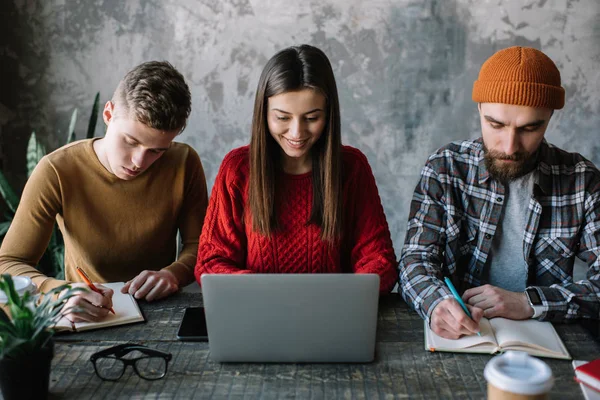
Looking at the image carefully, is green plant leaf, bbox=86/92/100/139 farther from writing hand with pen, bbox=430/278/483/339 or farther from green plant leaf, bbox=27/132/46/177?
writing hand with pen, bbox=430/278/483/339

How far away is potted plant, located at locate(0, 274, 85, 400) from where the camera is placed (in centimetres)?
121

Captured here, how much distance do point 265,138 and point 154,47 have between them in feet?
5.32

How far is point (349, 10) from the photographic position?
10.1 ft

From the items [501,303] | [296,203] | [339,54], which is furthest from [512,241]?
[339,54]

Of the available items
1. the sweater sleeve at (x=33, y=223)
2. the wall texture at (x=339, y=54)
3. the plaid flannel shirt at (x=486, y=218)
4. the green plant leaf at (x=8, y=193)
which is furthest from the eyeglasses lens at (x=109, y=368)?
the wall texture at (x=339, y=54)

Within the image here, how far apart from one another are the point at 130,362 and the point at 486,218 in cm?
109

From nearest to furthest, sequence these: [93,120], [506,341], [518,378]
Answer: [518,378] < [506,341] < [93,120]

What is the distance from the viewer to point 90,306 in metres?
1.58

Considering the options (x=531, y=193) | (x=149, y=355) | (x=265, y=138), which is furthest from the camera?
(x=531, y=193)

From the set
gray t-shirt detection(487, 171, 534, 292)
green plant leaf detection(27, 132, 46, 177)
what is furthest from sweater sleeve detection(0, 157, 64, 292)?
gray t-shirt detection(487, 171, 534, 292)

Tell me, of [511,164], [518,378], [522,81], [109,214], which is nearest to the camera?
[518,378]

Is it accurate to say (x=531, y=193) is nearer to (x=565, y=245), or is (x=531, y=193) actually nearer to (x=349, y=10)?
(x=565, y=245)

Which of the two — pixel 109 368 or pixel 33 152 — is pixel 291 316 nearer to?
pixel 109 368

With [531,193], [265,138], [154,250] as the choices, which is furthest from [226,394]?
[531,193]
